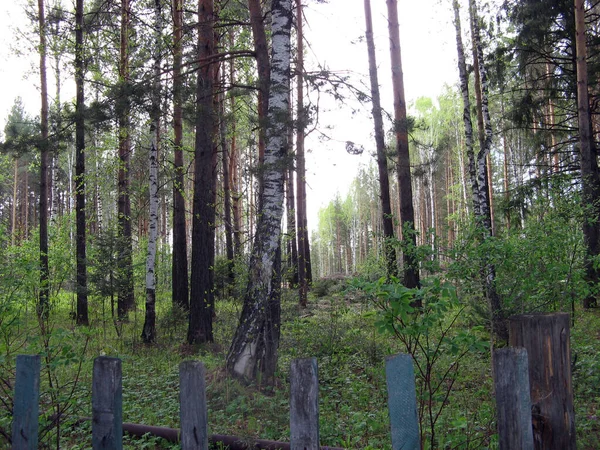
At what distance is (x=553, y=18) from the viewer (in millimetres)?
12898

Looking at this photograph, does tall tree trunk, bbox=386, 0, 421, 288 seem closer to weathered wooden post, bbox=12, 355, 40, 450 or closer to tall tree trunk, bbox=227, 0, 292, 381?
tall tree trunk, bbox=227, 0, 292, 381

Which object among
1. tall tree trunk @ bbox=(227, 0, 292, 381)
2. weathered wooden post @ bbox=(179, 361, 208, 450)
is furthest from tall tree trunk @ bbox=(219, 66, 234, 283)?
weathered wooden post @ bbox=(179, 361, 208, 450)

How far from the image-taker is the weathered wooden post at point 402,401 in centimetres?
183

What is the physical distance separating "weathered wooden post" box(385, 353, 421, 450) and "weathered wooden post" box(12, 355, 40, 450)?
5.95ft

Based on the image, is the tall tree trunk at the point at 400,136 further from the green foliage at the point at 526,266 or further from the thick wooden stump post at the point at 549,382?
the thick wooden stump post at the point at 549,382

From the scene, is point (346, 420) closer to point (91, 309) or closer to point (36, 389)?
point (36, 389)

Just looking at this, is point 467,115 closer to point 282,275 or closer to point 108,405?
point 282,275

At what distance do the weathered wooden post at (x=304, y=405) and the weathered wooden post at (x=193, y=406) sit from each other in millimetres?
393

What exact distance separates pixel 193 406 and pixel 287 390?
159 inches

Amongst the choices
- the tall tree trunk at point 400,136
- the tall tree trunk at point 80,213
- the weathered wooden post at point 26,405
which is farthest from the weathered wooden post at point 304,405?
the tall tree trunk at point 80,213

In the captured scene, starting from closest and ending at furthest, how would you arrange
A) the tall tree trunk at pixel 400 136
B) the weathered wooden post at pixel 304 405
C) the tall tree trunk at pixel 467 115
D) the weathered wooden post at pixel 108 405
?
the weathered wooden post at pixel 304 405, the weathered wooden post at pixel 108 405, the tall tree trunk at pixel 467 115, the tall tree trunk at pixel 400 136

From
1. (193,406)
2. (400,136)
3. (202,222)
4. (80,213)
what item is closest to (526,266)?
(193,406)

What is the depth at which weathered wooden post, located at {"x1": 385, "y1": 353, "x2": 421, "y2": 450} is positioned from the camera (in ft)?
6.00

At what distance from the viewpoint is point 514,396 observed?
6.16 ft
